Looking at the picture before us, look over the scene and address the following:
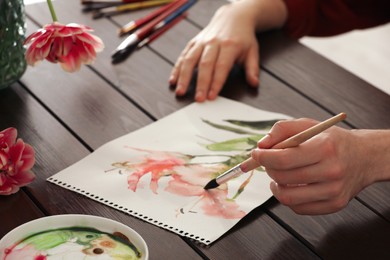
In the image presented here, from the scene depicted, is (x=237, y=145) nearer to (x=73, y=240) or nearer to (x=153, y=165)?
(x=153, y=165)

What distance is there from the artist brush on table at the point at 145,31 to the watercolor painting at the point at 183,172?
0.21 meters

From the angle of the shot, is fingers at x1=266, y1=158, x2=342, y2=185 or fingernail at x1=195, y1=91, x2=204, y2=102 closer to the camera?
fingers at x1=266, y1=158, x2=342, y2=185

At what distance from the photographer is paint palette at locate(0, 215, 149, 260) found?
2.86 ft

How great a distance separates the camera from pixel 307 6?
1547 mm

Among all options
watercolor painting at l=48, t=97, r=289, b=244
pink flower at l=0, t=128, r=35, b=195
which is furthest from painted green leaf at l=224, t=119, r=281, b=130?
pink flower at l=0, t=128, r=35, b=195

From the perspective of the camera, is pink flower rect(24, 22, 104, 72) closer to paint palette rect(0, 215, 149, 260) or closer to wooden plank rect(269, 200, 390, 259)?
paint palette rect(0, 215, 149, 260)

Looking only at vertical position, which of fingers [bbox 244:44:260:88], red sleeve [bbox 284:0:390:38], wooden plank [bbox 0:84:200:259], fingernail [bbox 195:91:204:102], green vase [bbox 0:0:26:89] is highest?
green vase [bbox 0:0:26:89]

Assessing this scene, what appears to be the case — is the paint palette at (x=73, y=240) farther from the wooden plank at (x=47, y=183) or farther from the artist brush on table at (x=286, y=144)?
the artist brush on table at (x=286, y=144)

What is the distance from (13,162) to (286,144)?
38 centimetres

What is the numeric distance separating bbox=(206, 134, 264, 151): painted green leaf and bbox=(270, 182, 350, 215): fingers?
0.16m

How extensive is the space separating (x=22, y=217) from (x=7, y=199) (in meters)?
0.05

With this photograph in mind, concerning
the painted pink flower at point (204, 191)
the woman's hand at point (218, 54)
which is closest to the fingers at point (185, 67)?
the woman's hand at point (218, 54)

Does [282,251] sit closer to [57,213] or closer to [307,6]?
[57,213]

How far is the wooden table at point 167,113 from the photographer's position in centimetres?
94
